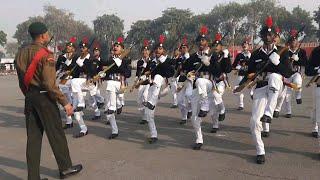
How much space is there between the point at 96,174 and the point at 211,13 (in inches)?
2722

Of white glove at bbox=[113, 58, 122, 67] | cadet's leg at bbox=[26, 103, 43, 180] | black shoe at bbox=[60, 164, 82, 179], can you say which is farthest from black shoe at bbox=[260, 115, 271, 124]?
white glove at bbox=[113, 58, 122, 67]

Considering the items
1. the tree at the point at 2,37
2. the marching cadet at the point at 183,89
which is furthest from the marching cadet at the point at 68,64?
the tree at the point at 2,37

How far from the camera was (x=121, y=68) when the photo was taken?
9281 mm

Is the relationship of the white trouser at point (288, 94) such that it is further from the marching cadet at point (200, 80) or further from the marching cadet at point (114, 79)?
the marching cadet at point (114, 79)

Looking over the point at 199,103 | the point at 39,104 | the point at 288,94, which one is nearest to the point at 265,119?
the point at 199,103

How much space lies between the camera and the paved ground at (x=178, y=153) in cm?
630

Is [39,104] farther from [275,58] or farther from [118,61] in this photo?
[275,58]

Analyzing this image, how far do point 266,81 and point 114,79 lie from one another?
362 cm

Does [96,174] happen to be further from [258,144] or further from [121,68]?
[121,68]

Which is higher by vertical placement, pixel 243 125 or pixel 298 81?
pixel 298 81

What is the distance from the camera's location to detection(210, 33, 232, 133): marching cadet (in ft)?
27.0

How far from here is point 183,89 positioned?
33.2ft

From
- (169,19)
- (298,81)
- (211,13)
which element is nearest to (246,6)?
(211,13)

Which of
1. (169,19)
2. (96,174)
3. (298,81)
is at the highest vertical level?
(169,19)
